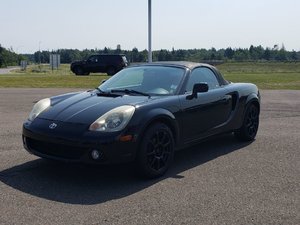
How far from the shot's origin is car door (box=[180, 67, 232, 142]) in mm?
5812

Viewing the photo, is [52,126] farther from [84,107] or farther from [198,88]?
[198,88]

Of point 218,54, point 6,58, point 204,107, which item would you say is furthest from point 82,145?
point 218,54

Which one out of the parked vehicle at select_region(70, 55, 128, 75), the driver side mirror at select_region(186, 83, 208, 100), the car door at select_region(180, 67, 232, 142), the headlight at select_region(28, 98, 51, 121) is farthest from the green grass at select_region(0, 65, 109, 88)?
the driver side mirror at select_region(186, 83, 208, 100)

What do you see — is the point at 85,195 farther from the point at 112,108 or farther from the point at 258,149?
the point at 258,149

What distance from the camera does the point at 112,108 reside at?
510cm

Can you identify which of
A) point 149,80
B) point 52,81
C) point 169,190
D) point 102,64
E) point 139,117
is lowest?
point 169,190

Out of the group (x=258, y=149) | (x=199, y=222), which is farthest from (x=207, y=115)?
(x=199, y=222)

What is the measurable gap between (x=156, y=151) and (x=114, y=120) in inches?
27.1

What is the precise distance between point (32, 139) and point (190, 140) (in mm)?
2113

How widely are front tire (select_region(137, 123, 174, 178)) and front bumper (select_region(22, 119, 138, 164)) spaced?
0.15m

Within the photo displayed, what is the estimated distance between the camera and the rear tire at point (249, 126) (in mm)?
7293

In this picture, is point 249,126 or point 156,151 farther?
point 249,126

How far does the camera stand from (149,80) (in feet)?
20.1

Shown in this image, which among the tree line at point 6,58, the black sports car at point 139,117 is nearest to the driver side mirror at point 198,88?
the black sports car at point 139,117
